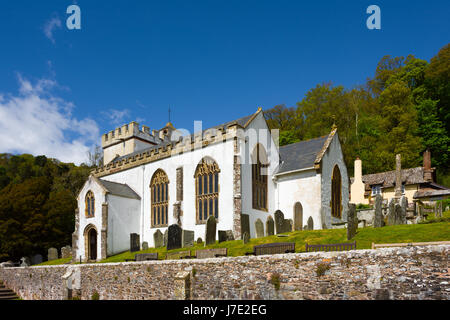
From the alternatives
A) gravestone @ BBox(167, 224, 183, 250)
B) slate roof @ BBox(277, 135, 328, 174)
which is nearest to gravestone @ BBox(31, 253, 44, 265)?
gravestone @ BBox(167, 224, 183, 250)

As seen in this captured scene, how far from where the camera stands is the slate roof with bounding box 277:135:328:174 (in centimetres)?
3116

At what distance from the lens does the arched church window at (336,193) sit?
3072 cm

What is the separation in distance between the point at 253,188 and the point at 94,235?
15.7 metres

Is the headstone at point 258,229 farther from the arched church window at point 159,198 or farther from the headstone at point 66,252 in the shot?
the headstone at point 66,252

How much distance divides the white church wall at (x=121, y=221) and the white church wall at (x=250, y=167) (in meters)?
11.5

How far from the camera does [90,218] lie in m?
35.7

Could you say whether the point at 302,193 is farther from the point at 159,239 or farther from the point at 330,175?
the point at 159,239

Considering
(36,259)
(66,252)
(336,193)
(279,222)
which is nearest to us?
(279,222)

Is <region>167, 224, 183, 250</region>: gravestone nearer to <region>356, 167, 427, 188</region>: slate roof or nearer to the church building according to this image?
the church building

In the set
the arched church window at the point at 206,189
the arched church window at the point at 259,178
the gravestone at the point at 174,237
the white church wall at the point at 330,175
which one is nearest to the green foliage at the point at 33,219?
the arched church window at the point at 206,189

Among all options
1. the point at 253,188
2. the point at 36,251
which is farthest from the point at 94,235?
the point at 253,188

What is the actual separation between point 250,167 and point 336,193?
24.0 feet

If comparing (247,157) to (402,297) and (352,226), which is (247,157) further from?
(402,297)

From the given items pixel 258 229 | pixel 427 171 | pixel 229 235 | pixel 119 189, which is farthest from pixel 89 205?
pixel 427 171
